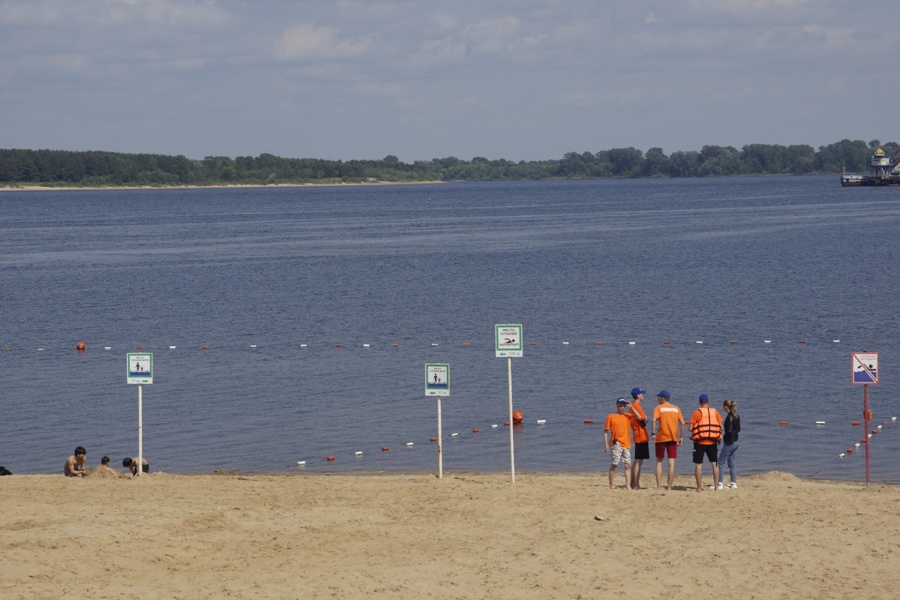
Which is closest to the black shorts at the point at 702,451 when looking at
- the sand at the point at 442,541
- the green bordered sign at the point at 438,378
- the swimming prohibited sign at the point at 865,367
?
the sand at the point at 442,541

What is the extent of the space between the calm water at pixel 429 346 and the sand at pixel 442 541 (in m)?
5.66

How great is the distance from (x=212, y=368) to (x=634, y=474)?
67.7ft

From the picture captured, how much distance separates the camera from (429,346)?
41.2 m

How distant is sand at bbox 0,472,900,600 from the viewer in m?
13.8

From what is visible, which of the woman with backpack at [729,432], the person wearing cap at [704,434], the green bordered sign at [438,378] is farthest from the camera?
the green bordered sign at [438,378]

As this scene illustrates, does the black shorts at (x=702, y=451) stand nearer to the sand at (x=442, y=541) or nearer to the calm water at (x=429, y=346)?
the sand at (x=442, y=541)

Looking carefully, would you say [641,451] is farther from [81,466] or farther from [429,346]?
[429,346]

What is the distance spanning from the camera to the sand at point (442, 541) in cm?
1384

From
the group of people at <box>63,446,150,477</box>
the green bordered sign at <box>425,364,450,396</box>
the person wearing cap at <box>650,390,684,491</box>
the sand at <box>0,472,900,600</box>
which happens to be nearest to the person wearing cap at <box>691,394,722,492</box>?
the person wearing cap at <box>650,390,684,491</box>

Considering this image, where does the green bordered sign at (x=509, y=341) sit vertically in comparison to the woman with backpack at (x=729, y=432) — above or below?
above

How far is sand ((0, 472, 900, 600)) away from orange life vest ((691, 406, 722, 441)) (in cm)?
91

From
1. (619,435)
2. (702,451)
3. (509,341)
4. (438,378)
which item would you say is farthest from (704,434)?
(438,378)

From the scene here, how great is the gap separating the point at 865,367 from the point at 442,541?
8.43 m

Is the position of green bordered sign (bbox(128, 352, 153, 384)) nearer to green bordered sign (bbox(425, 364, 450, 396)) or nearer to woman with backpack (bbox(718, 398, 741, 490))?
green bordered sign (bbox(425, 364, 450, 396))
